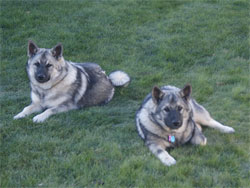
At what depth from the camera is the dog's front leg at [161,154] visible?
4285 millimetres

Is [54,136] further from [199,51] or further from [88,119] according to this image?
[199,51]

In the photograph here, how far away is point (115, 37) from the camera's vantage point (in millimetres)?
9547

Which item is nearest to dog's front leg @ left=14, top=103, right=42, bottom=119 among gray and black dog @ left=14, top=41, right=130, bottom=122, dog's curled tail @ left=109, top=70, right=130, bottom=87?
gray and black dog @ left=14, top=41, right=130, bottom=122

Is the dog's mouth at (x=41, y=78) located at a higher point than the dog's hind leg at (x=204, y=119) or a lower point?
higher

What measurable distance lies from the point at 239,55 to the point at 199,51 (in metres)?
0.94

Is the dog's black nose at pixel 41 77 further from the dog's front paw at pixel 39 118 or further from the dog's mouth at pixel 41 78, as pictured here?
the dog's front paw at pixel 39 118

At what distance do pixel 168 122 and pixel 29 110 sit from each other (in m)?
2.64

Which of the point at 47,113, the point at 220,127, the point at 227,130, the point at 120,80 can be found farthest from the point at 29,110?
the point at 227,130

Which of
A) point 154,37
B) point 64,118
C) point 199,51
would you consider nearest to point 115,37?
point 154,37

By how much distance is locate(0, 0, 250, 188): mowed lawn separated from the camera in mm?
4074

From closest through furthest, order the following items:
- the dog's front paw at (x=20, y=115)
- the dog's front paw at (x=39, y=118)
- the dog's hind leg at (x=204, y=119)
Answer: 1. the dog's hind leg at (x=204, y=119)
2. the dog's front paw at (x=39, y=118)
3. the dog's front paw at (x=20, y=115)

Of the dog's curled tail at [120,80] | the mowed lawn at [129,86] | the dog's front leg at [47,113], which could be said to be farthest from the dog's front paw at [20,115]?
the dog's curled tail at [120,80]

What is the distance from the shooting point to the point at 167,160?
4305 millimetres

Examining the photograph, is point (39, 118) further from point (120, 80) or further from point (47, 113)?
point (120, 80)
